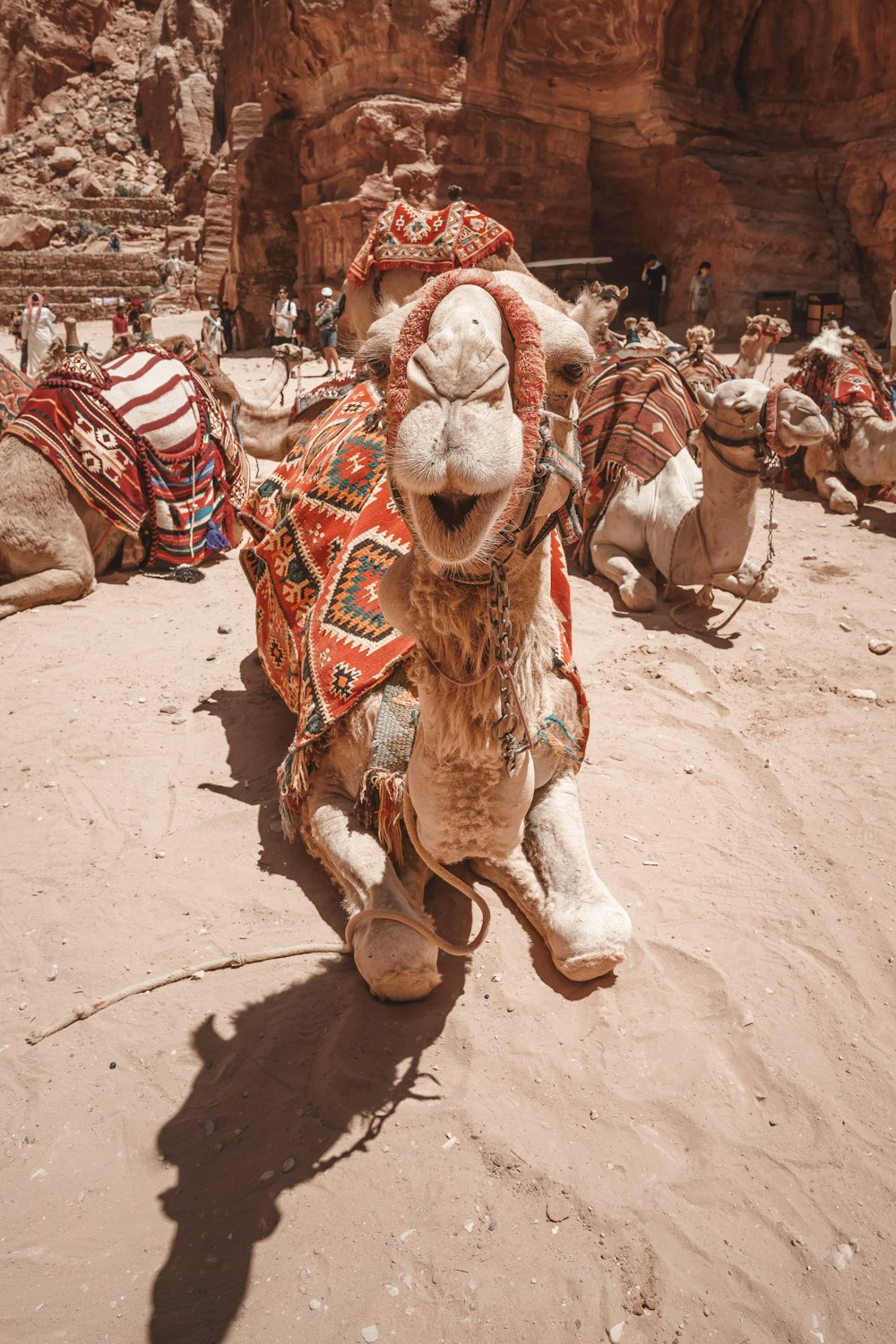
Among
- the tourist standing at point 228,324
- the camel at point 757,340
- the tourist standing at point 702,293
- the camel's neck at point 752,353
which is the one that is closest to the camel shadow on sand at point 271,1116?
the camel at point 757,340

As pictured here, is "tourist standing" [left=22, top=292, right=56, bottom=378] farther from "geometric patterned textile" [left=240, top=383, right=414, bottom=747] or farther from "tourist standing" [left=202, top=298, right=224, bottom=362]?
"geometric patterned textile" [left=240, top=383, right=414, bottom=747]

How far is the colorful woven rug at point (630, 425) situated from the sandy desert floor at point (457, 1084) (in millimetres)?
2619

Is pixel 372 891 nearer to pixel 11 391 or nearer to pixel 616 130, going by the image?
pixel 11 391

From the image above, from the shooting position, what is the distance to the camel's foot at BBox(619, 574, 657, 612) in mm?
5246

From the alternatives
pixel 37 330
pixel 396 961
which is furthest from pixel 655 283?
pixel 396 961

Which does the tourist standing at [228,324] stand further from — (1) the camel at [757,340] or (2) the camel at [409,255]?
(2) the camel at [409,255]

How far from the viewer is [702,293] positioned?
14.8 m

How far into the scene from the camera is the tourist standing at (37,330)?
1337 centimetres

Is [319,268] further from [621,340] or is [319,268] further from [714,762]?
[714,762]

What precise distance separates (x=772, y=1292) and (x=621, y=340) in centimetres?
732

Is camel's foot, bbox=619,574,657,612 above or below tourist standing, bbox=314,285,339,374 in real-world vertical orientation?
below

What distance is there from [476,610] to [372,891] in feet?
3.41

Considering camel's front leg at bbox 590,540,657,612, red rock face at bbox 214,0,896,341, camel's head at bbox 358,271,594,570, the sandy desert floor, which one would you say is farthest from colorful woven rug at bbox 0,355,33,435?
red rock face at bbox 214,0,896,341

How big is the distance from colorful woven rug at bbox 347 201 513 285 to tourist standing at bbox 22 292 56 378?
13092mm
